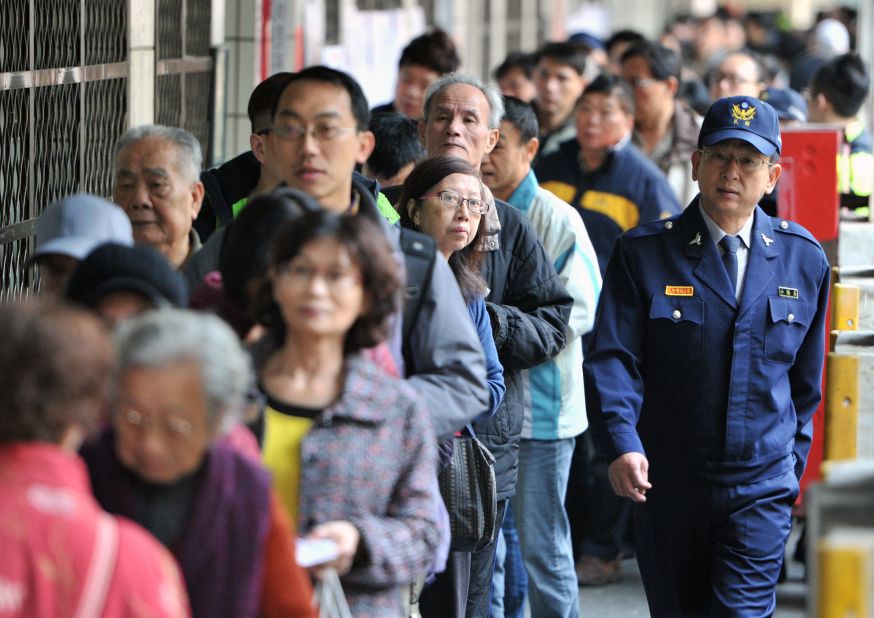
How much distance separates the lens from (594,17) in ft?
93.9

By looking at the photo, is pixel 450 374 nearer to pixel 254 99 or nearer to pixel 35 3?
pixel 254 99

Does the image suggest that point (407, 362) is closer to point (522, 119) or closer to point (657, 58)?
point (522, 119)

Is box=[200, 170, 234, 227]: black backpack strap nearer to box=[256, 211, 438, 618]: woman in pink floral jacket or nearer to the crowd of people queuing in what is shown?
the crowd of people queuing

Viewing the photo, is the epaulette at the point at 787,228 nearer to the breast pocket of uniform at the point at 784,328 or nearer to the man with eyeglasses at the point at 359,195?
the breast pocket of uniform at the point at 784,328

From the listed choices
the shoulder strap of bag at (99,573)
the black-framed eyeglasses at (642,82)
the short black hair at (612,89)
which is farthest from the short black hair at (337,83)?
the black-framed eyeglasses at (642,82)

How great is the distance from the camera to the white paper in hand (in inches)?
131

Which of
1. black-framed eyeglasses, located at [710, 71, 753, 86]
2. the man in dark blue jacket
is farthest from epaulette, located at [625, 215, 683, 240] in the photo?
black-framed eyeglasses, located at [710, 71, 753, 86]

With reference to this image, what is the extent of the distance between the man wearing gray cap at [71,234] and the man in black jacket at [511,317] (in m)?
1.80

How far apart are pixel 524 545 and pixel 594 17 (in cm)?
2309

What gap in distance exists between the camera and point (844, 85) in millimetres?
10031

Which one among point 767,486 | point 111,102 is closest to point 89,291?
point 767,486

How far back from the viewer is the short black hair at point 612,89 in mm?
8703

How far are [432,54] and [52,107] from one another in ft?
10.2

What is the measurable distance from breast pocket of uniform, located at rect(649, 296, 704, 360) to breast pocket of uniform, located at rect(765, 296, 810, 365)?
223 mm
